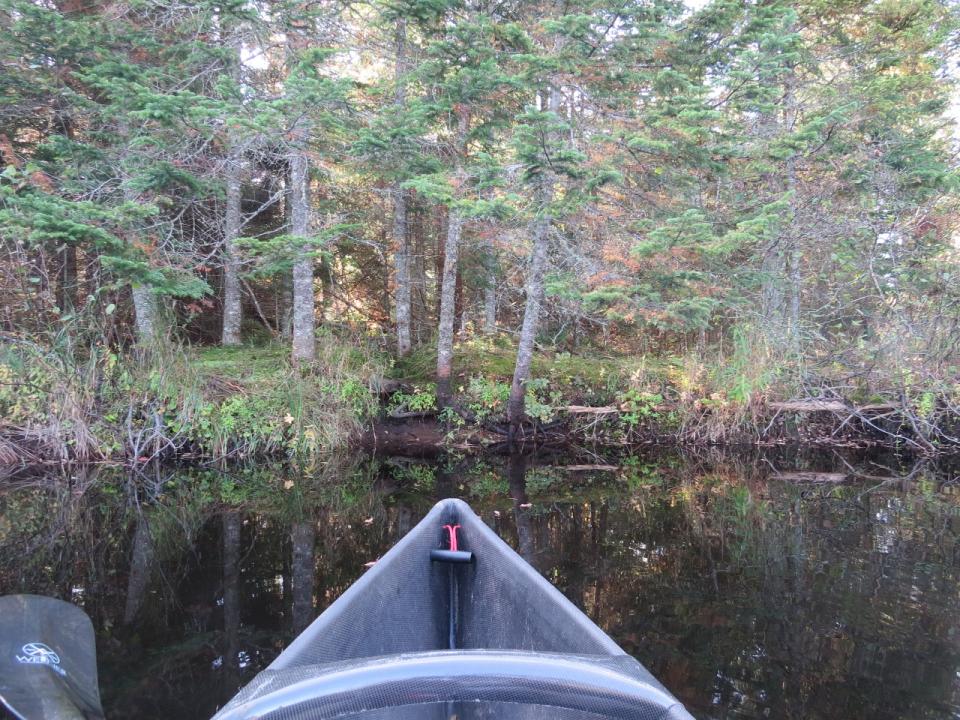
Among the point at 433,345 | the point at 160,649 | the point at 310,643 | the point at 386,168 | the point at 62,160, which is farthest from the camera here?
the point at 433,345

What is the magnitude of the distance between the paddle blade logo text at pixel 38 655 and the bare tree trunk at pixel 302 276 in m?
6.66

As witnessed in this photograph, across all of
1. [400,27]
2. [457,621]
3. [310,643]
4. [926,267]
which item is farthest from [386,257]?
[310,643]

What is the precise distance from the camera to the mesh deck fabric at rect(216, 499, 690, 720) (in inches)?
56.9

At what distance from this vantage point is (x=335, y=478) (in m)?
7.90

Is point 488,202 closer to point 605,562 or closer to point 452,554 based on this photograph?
point 605,562

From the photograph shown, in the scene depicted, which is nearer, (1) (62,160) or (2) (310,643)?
(2) (310,643)

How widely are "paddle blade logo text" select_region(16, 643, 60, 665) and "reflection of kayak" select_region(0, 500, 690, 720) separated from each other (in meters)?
1.10

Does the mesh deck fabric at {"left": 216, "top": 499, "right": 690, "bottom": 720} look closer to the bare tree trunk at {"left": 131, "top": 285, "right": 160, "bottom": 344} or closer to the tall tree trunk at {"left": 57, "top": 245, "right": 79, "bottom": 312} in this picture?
the bare tree trunk at {"left": 131, "top": 285, "right": 160, "bottom": 344}

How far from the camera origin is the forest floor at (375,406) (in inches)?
308

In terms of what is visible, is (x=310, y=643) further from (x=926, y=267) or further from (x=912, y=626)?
(x=926, y=267)

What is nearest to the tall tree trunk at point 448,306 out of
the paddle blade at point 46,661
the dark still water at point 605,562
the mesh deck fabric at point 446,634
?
the dark still water at point 605,562

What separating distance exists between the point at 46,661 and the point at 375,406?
6.87 meters

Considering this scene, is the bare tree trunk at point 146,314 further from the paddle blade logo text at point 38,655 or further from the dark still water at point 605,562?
the paddle blade logo text at point 38,655

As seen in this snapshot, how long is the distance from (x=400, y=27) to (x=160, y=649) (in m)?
8.53
